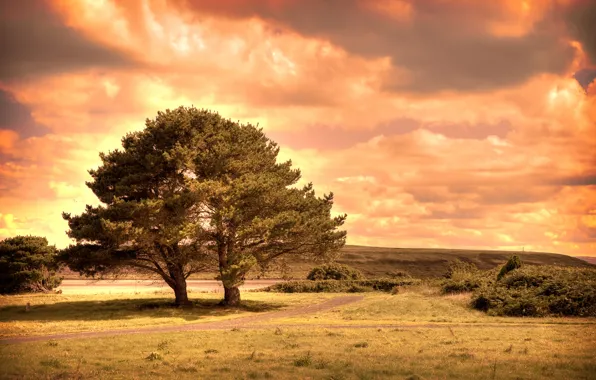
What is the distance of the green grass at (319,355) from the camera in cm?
1714

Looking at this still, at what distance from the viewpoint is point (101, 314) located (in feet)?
133

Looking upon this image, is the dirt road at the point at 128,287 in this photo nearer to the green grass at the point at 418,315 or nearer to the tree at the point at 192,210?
the tree at the point at 192,210

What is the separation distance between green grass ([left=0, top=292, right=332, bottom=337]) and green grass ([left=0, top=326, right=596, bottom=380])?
Answer: 7.80 metres

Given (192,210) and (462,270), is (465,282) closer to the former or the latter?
(462,270)

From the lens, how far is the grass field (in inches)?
681

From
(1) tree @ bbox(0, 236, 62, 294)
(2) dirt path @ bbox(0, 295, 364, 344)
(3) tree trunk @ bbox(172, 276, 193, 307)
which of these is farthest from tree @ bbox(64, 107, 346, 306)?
(1) tree @ bbox(0, 236, 62, 294)

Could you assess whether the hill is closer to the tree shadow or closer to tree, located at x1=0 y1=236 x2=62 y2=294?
tree, located at x1=0 y1=236 x2=62 y2=294

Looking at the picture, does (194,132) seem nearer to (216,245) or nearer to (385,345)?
(216,245)

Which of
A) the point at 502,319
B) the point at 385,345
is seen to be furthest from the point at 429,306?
the point at 385,345

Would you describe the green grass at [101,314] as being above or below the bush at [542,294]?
below

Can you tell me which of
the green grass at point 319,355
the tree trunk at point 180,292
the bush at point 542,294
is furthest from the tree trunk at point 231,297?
the bush at point 542,294

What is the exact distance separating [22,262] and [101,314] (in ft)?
Result: 87.9

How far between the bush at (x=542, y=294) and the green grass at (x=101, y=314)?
693 inches

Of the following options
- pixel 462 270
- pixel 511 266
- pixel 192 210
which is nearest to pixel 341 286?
pixel 462 270
